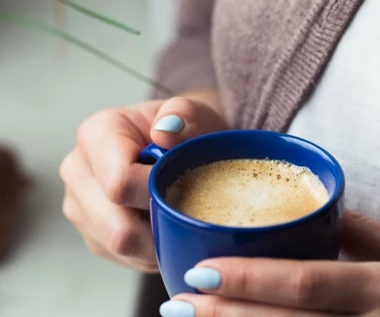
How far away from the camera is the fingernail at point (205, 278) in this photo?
10.7 inches

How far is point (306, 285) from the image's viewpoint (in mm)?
271

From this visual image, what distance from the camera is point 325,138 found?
1.51 feet

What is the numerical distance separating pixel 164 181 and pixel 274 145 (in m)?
0.07

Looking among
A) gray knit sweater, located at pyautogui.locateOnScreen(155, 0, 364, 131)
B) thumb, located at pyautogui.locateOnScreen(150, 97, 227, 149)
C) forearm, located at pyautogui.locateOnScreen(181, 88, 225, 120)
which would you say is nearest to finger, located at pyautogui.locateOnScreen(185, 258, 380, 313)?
thumb, located at pyautogui.locateOnScreen(150, 97, 227, 149)

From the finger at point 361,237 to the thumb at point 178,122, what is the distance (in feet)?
0.36

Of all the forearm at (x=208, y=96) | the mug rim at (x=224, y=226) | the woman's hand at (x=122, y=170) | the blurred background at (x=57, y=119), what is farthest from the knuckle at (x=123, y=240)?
the blurred background at (x=57, y=119)

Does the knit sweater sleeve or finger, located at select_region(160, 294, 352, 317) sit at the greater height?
finger, located at select_region(160, 294, 352, 317)

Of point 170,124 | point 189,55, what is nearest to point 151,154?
point 170,124

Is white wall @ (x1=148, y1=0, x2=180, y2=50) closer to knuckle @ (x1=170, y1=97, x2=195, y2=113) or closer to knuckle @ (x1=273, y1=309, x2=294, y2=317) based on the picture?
knuckle @ (x1=170, y1=97, x2=195, y2=113)

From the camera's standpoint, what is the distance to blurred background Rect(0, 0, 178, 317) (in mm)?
827

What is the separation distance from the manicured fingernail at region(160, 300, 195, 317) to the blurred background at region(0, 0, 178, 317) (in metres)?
0.51

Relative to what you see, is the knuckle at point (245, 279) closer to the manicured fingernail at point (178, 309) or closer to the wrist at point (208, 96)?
the manicured fingernail at point (178, 309)

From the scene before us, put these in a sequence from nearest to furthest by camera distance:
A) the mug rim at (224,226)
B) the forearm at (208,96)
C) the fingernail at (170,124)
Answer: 1. the mug rim at (224,226)
2. the fingernail at (170,124)
3. the forearm at (208,96)

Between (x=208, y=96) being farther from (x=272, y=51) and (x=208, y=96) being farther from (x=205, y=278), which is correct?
(x=205, y=278)
